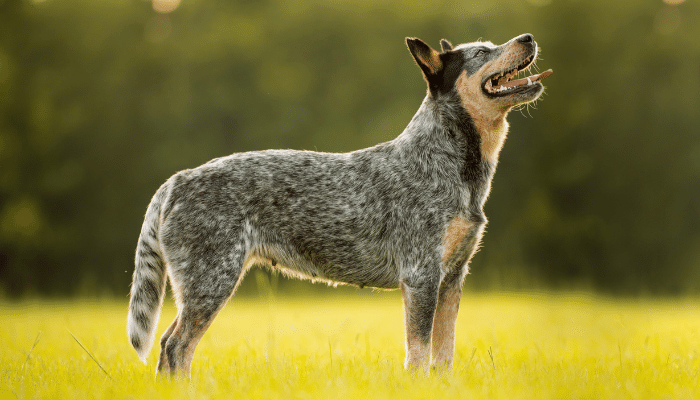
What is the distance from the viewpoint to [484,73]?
13.4 feet

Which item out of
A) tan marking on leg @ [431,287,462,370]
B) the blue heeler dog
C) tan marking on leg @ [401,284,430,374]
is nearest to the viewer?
tan marking on leg @ [401,284,430,374]

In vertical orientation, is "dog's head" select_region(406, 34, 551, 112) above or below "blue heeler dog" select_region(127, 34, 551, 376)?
above

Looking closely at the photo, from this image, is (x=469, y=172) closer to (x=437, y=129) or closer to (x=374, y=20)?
(x=437, y=129)

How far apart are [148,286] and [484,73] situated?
3046mm

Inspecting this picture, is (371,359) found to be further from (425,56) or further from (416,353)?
(425,56)

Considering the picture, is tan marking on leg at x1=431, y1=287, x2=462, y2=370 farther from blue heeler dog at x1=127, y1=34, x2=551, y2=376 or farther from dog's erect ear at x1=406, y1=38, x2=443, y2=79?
dog's erect ear at x1=406, y1=38, x2=443, y2=79

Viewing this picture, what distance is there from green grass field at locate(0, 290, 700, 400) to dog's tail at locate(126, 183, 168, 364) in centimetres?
28

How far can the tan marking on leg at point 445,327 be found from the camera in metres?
4.26

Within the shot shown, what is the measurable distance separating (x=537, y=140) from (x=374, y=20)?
4.45 meters

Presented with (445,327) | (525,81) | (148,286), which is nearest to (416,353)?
(445,327)

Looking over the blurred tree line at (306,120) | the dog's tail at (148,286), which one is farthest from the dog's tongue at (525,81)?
the blurred tree line at (306,120)

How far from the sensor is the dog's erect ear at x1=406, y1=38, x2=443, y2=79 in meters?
4.09

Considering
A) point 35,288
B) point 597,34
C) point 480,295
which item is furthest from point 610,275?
point 35,288

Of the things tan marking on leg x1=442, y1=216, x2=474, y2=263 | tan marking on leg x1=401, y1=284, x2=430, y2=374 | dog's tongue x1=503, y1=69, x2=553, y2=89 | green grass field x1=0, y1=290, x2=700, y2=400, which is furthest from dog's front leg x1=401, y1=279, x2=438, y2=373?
dog's tongue x1=503, y1=69, x2=553, y2=89
